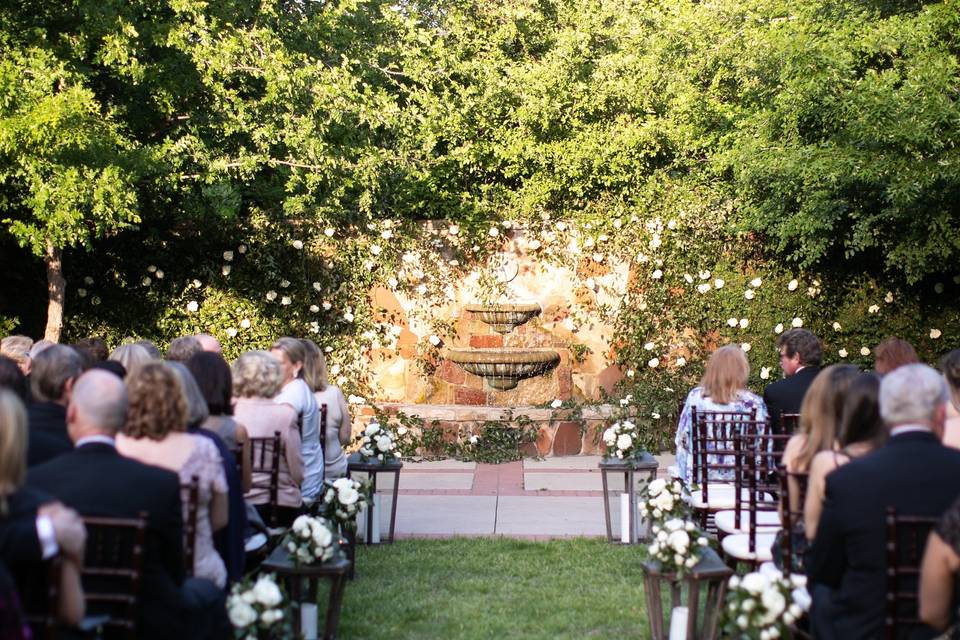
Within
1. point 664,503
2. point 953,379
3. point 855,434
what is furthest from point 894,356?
point 855,434

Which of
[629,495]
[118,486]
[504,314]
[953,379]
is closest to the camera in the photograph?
[118,486]

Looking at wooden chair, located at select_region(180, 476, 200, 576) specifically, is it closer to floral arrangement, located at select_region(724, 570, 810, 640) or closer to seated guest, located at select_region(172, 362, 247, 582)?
seated guest, located at select_region(172, 362, 247, 582)

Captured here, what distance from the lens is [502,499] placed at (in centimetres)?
978

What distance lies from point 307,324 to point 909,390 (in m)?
10.2

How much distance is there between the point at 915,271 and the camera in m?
10.9

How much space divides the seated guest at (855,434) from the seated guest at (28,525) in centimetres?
241

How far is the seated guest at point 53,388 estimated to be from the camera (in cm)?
485

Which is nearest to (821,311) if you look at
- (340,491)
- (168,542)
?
(340,491)

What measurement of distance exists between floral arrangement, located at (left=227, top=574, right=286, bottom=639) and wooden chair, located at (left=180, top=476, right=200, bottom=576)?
0.20m

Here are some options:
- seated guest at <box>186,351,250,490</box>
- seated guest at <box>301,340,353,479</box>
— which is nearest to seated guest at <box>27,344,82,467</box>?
seated guest at <box>186,351,250,490</box>

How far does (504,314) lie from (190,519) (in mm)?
9333

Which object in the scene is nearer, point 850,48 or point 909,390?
point 909,390

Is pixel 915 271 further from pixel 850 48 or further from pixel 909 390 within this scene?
pixel 909 390

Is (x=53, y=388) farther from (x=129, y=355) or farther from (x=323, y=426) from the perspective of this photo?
(x=323, y=426)
